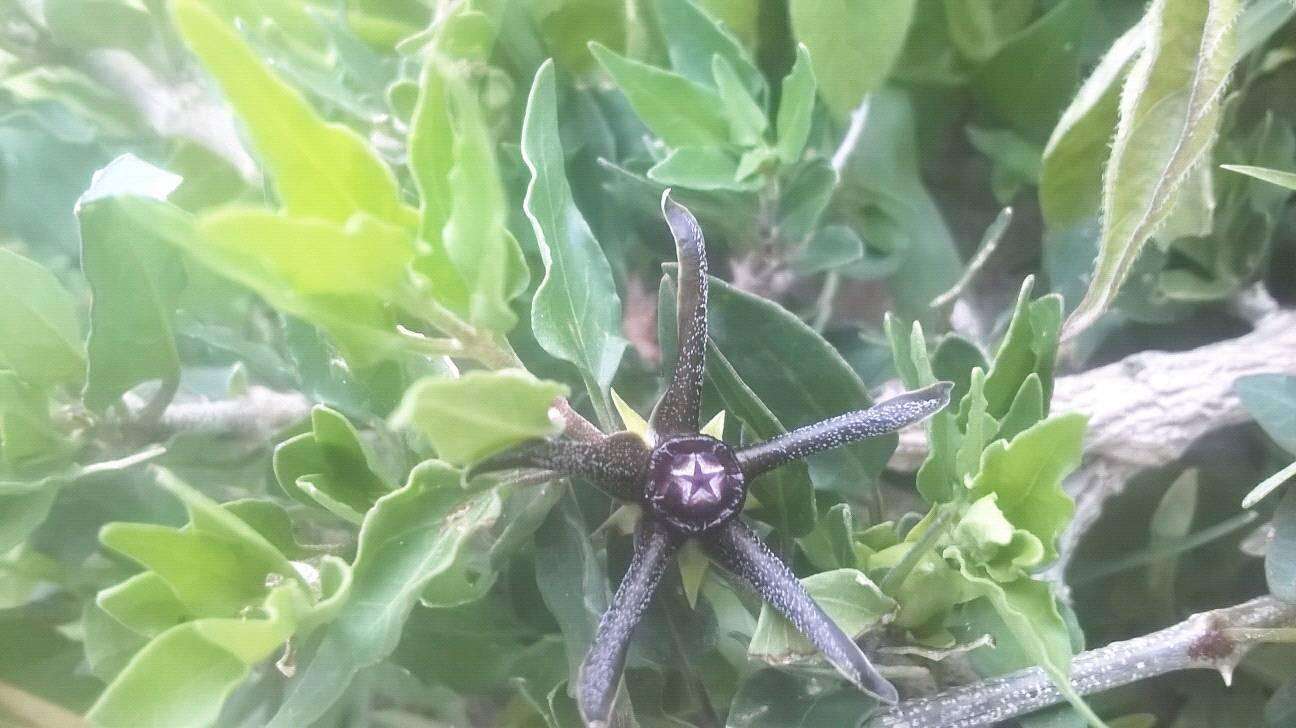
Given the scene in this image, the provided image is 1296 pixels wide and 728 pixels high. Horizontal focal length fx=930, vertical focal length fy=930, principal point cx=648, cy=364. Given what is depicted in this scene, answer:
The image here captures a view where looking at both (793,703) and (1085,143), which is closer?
(793,703)

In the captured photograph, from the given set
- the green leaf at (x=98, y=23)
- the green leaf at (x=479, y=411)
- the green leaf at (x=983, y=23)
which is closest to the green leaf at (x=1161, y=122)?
the green leaf at (x=983, y=23)

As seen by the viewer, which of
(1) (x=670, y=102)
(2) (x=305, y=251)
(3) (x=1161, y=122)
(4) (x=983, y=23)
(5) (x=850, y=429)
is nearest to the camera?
(2) (x=305, y=251)

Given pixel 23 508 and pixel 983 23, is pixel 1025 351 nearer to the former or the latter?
pixel 983 23

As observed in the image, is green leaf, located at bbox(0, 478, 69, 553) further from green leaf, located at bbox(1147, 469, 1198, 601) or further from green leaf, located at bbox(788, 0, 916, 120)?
green leaf, located at bbox(1147, 469, 1198, 601)

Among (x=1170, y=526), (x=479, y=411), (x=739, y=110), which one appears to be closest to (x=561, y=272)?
(x=479, y=411)

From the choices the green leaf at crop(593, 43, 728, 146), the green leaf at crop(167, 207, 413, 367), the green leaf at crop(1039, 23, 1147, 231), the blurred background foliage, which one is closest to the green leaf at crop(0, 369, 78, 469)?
the blurred background foliage

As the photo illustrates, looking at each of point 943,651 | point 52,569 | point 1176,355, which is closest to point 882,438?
point 943,651

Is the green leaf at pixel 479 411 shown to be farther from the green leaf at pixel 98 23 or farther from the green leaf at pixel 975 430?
the green leaf at pixel 98 23
